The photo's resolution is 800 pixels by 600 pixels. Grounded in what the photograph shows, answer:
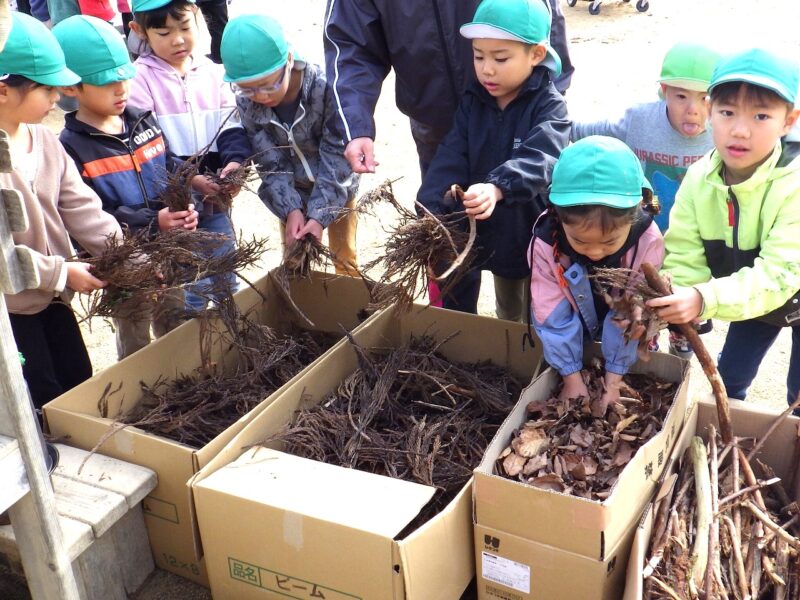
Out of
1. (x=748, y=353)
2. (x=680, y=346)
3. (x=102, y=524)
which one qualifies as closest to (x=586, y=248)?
(x=748, y=353)

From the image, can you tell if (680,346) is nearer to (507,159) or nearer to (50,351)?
(507,159)

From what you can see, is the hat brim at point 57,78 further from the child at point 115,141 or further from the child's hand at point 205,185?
the child's hand at point 205,185

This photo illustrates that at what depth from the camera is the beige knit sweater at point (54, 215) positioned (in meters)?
2.66

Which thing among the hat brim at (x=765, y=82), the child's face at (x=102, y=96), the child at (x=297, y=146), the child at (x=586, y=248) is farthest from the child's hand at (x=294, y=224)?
the hat brim at (x=765, y=82)

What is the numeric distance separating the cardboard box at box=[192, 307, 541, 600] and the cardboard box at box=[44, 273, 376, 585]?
102 mm

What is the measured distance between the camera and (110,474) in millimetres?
2377

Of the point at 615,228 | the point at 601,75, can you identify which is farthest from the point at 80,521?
the point at 601,75

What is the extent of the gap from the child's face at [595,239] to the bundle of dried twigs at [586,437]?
1.30 feet

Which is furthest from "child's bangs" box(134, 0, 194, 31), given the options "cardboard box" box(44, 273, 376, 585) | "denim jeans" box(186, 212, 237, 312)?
"cardboard box" box(44, 273, 376, 585)

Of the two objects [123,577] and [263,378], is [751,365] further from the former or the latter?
[123,577]

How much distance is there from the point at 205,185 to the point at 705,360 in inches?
80.9

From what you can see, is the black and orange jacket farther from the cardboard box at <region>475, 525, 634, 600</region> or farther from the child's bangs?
the cardboard box at <region>475, 525, 634, 600</region>

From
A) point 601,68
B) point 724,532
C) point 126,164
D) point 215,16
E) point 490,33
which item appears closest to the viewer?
point 724,532

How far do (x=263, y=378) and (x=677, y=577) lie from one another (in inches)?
68.0
